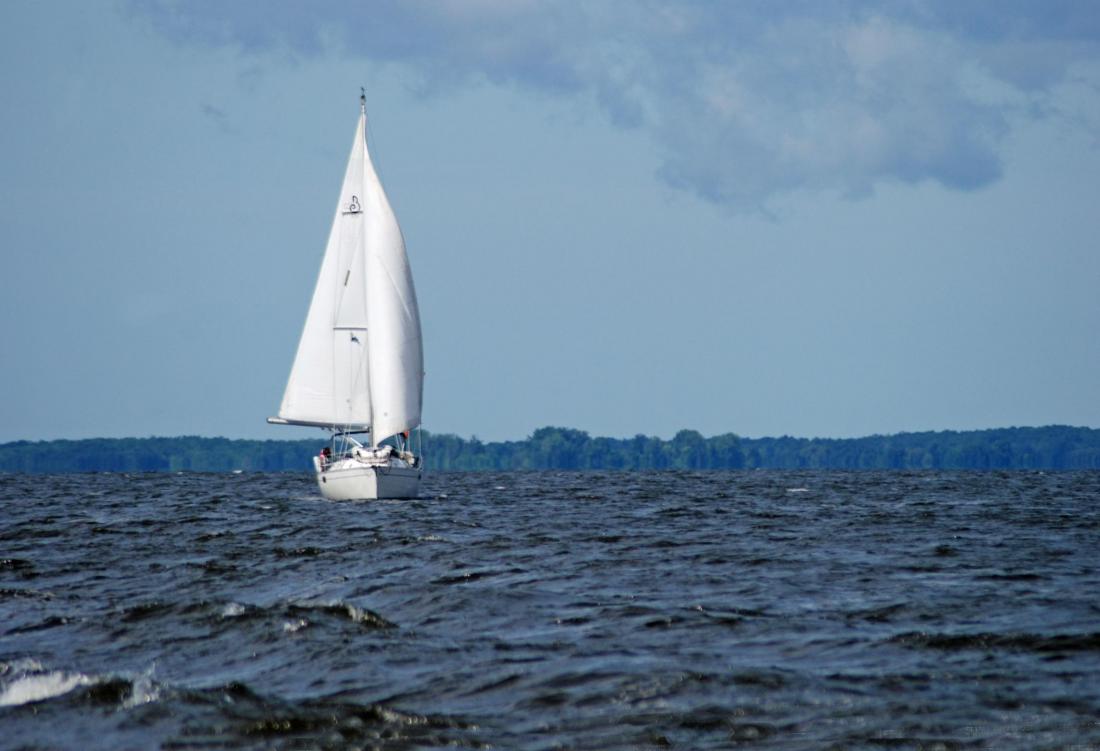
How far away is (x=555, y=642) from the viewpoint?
1722 cm

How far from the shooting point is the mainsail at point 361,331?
176ft

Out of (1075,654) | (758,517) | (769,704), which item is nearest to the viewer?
(769,704)

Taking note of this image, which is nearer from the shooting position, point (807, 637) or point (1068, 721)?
point (1068, 721)

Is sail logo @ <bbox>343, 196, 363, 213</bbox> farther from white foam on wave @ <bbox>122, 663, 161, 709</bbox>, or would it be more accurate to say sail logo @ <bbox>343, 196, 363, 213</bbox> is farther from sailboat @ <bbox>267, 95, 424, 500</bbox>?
white foam on wave @ <bbox>122, 663, 161, 709</bbox>

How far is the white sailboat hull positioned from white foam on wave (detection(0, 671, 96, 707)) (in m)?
Result: 34.1

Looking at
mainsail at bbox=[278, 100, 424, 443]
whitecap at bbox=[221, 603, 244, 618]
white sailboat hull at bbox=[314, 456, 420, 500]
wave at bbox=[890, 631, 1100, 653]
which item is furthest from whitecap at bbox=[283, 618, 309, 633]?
mainsail at bbox=[278, 100, 424, 443]

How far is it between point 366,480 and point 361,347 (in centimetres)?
706

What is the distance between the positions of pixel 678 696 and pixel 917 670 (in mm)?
2950

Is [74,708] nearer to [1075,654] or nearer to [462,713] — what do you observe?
[462,713]

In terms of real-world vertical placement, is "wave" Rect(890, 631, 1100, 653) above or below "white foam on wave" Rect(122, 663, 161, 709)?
above

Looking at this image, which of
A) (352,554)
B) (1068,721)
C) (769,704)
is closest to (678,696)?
(769,704)

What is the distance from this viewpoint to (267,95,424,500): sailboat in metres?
53.2

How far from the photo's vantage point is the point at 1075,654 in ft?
53.0

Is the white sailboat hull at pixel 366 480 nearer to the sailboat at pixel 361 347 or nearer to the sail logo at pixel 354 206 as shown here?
the sailboat at pixel 361 347
